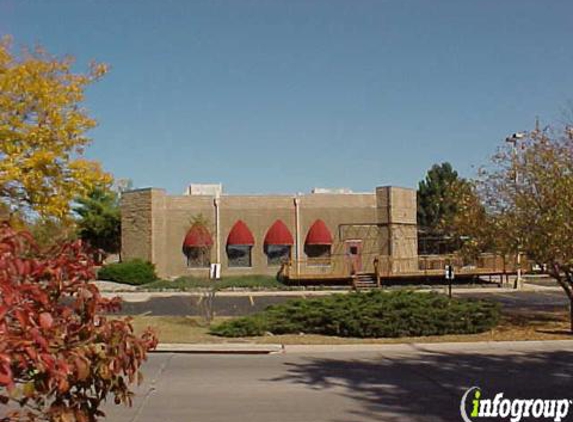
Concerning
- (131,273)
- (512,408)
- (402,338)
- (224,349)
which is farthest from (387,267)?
(512,408)

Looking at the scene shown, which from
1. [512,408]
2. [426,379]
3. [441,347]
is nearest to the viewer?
[512,408]

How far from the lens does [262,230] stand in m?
43.8

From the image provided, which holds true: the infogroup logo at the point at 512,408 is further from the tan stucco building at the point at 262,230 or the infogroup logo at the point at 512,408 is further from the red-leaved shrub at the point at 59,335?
the tan stucco building at the point at 262,230

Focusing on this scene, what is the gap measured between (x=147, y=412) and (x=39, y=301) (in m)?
6.67

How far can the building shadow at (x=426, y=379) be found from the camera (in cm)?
956

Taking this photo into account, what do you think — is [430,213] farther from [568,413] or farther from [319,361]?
[568,413]

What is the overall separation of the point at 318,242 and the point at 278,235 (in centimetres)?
258

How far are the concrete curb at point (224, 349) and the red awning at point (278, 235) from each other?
2654 centimetres

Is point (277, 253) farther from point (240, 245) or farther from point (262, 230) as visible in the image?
point (240, 245)

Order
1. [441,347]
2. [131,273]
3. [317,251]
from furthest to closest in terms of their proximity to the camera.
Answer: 1. [317,251]
2. [131,273]
3. [441,347]

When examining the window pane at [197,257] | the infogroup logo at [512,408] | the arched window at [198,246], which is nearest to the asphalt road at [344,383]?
the infogroup logo at [512,408]

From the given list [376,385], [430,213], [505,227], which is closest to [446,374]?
[376,385]

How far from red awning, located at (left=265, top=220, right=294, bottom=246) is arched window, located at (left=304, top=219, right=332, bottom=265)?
1213 millimetres

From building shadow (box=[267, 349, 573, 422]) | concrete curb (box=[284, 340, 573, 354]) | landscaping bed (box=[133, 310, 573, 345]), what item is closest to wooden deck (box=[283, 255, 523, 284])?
landscaping bed (box=[133, 310, 573, 345])
